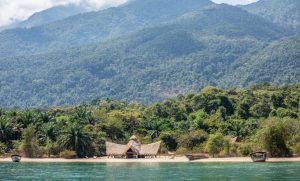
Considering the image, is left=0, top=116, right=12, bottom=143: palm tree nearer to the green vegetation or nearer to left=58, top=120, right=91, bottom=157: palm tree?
the green vegetation

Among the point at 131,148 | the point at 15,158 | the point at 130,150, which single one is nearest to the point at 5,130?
the point at 15,158

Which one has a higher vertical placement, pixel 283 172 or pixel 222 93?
pixel 222 93

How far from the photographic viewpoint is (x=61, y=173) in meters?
70.8

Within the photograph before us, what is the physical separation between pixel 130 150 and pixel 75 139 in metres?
10.9

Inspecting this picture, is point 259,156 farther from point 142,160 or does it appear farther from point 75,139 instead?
point 75,139

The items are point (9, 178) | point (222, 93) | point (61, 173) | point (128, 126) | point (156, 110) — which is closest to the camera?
point (9, 178)

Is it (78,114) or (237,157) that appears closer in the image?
(237,157)

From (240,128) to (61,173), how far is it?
56.5 metres

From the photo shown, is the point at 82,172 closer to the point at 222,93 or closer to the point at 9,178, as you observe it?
the point at 9,178

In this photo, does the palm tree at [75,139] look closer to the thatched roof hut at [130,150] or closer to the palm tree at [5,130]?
the thatched roof hut at [130,150]

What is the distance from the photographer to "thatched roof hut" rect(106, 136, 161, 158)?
4222 inches

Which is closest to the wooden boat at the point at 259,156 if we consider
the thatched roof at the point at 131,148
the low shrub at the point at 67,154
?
the thatched roof at the point at 131,148

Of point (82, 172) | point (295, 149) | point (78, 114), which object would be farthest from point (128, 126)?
point (82, 172)

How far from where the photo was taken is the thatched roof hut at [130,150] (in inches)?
4222
